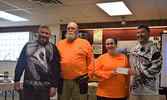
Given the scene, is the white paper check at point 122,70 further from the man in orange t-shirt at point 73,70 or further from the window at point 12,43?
the window at point 12,43

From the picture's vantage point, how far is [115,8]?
501 cm

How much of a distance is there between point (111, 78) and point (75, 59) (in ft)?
1.76

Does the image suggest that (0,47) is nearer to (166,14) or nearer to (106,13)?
(106,13)

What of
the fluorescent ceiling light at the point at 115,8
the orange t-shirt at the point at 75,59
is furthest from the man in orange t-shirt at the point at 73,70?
the fluorescent ceiling light at the point at 115,8

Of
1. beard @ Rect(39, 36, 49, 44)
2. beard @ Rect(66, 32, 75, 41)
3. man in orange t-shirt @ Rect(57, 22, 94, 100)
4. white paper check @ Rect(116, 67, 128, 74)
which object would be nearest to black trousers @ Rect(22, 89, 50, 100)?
man in orange t-shirt @ Rect(57, 22, 94, 100)

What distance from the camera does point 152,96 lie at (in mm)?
2463

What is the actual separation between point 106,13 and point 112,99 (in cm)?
333

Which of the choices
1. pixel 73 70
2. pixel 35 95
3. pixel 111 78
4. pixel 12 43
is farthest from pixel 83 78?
pixel 12 43

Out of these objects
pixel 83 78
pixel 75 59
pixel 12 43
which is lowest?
pixel 83 78

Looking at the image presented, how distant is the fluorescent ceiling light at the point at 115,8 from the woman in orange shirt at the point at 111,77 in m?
2.06

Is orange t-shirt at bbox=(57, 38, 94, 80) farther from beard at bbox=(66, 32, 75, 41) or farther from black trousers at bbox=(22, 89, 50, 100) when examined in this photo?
black trousers at bbox=(22, 89, 50, 100)

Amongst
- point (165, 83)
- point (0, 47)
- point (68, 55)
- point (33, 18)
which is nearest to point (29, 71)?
point (68, 55)

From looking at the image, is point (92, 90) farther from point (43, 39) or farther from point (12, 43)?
point (12, 43)

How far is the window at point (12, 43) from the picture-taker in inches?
325
